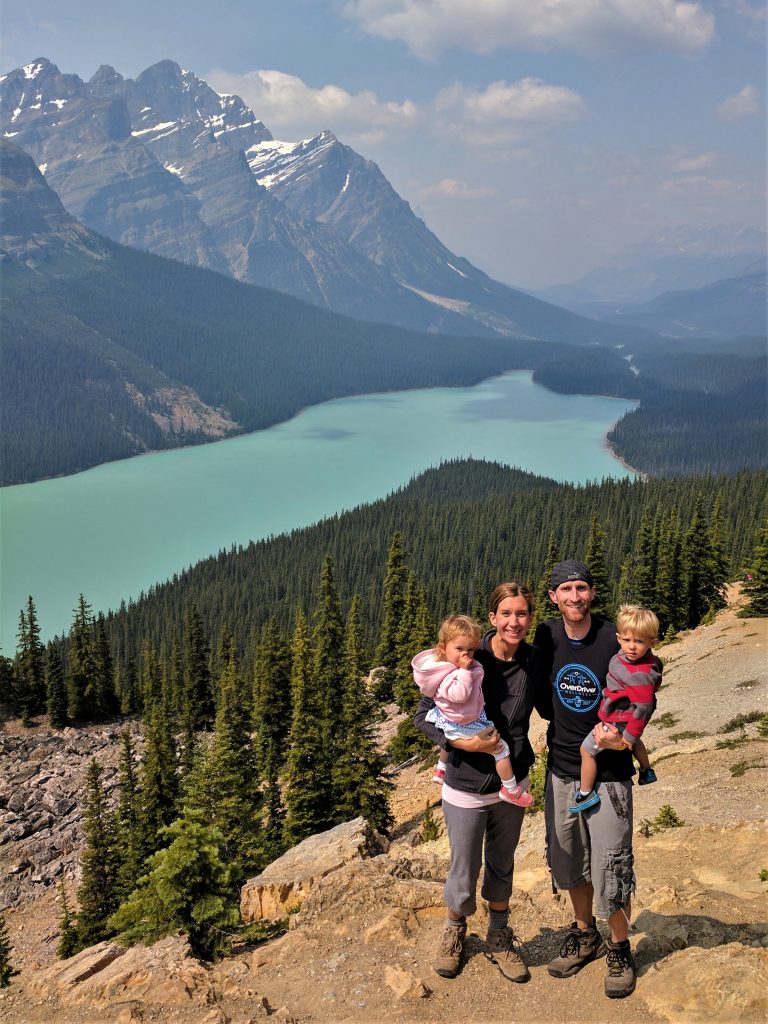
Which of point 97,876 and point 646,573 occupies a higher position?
point 646,573

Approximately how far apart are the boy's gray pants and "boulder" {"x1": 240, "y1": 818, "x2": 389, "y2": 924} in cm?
775

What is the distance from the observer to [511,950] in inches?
381

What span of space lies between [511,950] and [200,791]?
23484mm

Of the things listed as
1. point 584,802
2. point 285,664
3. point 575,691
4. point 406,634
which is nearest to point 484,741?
point 575,691

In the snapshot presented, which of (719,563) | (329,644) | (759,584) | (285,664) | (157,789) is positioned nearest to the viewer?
(157,789)

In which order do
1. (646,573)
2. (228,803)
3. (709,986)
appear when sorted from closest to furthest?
(709,986)
(228,803)
(646,573)

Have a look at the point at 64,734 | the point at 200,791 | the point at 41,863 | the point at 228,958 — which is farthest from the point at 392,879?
the point at 64,734

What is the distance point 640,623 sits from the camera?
8484 mm

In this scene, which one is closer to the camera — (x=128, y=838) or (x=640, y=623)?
(x=640, y=623)

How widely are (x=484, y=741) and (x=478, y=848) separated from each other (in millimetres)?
1727

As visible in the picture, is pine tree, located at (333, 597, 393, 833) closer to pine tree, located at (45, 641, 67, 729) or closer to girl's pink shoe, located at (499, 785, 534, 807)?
girl's pink shoe, located at (499, 785, 534, 807)

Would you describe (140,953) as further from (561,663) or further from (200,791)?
(200,791)

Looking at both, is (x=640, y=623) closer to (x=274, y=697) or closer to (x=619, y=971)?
(x=619, y=971)

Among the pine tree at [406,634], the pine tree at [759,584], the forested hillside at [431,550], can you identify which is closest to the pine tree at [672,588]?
the pine tree at [759,584]
